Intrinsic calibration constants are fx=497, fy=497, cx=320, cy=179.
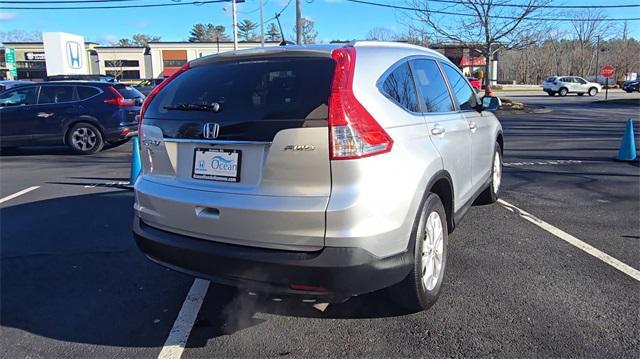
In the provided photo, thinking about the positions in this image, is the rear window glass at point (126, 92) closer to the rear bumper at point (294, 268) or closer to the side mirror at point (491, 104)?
the side mirror at point (491, 104)

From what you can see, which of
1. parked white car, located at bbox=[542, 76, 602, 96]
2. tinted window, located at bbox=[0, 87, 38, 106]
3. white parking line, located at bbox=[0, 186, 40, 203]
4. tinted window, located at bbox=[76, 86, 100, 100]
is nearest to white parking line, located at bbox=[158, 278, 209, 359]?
white parking line, located at bbox=[0, 186, 40, 203]

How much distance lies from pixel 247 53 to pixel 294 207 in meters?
1.09

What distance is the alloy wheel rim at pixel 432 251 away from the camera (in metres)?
3.18

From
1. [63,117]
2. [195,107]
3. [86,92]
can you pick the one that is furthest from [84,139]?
[195,107]

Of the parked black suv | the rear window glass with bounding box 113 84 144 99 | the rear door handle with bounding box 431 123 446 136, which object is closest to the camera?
the rear door handle with bounding box 431 123 446 136

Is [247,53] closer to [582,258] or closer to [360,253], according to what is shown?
[360,253]

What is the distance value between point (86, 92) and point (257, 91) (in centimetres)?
975

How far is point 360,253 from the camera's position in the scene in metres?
2.56

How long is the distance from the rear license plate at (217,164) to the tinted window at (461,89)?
7.50ft

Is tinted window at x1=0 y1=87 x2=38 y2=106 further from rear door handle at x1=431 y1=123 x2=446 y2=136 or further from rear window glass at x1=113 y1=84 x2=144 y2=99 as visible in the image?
rear door handle at x1=431 y1=123 x2=446 y2=136

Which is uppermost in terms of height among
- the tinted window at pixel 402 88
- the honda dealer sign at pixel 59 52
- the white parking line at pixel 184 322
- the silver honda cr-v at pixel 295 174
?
the honda dealer sign at pixel 59 52

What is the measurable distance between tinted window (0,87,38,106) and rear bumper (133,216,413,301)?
10.2m

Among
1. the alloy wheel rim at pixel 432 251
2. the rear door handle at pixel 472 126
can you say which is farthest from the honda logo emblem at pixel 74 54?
the alloy wheel rim at pixel 432 251

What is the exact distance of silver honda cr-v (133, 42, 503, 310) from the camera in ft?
8.40
